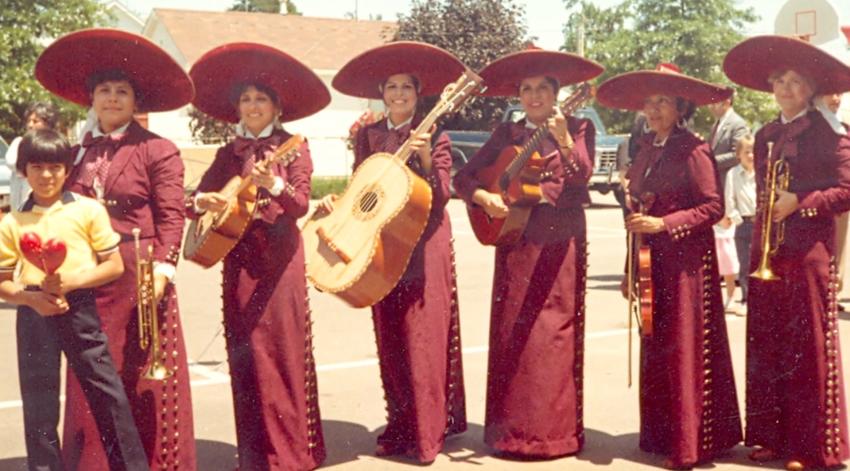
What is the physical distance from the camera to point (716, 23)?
52.0 m

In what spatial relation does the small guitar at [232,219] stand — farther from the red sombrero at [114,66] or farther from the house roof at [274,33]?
the house roof at [274,33]

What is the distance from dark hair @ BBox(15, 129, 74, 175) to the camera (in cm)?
500

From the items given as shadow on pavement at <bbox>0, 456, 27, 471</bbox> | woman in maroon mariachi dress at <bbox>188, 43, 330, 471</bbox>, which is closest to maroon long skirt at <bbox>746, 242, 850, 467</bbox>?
woman in maroon mariachi dress at <bbox>188, 43, 330, 471</bbox>

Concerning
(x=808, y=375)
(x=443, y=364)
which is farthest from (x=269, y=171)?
(x=808, y=375)

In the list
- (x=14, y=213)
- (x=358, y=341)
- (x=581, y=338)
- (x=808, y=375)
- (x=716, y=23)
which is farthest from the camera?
(x=716, y=23)

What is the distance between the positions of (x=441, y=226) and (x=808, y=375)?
2.07 metres

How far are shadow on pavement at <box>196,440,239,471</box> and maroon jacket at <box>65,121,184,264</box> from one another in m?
→ 1.46

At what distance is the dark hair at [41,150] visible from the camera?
5004 mm

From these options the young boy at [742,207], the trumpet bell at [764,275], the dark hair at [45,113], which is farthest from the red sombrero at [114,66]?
the young boy at [742,207]

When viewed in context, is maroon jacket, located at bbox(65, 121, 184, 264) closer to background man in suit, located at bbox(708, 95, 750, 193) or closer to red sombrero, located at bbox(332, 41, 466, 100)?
red sombrero, located at bbox(332, 41, 466, 100)

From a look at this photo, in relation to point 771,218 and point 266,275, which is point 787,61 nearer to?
point 771,218

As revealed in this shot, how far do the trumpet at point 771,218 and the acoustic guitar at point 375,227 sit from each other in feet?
5.12

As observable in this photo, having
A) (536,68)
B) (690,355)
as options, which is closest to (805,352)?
(690,355)

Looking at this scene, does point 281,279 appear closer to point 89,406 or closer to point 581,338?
point 89,406
